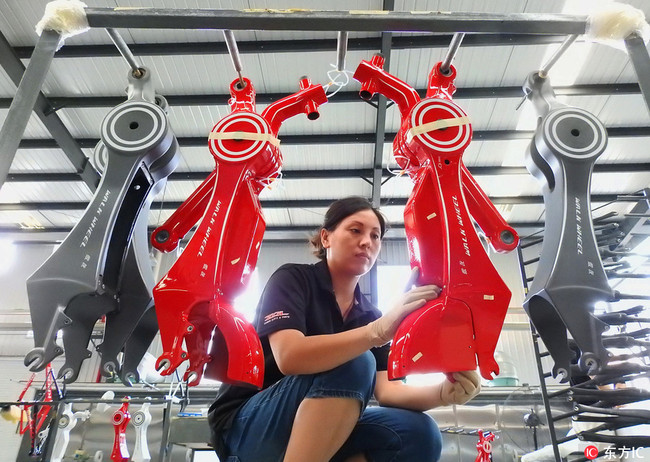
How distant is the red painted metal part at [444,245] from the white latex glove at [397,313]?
2 centimetres

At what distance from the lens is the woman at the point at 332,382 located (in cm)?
104

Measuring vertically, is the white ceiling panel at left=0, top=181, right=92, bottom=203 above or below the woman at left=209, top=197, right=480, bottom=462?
above

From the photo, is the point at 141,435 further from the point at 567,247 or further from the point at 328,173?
the point at 567,247

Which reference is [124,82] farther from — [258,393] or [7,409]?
→ [258,393]

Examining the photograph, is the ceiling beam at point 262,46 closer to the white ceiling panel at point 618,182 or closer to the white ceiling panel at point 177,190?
the white ceiling panel at point 177,190

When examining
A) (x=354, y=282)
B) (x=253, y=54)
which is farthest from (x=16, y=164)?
(x=354, y=282)

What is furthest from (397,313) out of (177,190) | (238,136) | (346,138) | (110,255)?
(177,190)

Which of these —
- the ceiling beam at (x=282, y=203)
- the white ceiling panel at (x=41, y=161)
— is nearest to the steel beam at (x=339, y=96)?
the white ceiling panel at (x=41, y=161)

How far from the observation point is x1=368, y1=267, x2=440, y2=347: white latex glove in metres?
1.06

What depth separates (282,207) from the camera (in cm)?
736

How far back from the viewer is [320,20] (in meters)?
1.42

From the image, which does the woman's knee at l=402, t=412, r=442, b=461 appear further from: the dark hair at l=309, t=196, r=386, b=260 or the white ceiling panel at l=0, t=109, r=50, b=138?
the white ceiling panel at l=0, t=109, r=50, b=138

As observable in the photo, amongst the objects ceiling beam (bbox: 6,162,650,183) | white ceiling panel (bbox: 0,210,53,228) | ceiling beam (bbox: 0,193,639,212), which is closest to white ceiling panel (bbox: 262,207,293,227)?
ceiling beam (bbox: 0,193,639,212)

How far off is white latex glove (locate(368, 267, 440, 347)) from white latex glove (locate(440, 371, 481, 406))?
0.21 metres
